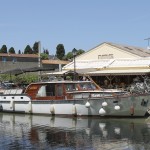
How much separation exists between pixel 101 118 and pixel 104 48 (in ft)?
75.4

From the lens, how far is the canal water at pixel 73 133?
56.6 feet

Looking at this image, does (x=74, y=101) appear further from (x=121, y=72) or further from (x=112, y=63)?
(x=112, y=63)

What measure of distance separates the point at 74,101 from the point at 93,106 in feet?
4.26

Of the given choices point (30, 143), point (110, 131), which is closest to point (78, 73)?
point (110, 131)

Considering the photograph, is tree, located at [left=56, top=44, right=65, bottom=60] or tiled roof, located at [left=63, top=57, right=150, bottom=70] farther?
tree, located at [left=56, top=44, right=65, bottom=60]

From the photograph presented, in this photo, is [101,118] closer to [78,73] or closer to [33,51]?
[78,73]

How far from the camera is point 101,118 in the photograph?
25.3m

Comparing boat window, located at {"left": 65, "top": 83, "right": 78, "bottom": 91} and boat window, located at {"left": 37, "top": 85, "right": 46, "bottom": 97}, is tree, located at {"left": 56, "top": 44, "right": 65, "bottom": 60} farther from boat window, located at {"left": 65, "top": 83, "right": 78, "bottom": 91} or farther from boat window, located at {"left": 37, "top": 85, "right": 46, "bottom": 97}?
boat window, located at {"left": 65, "top": 83, "right": 78, "bottom": 91}

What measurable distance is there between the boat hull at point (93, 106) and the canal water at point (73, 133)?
569 millimetres

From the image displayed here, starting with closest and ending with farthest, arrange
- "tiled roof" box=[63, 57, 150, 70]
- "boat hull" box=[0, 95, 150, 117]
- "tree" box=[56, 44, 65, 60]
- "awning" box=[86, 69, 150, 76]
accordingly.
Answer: "boat hull" box=[0, 95, 150, 117], "awning" box=[86, 69, 150, 76], "tiled roof" box=[63, 57, 150, 70], "tree" box=[56, 44, 65, 60]

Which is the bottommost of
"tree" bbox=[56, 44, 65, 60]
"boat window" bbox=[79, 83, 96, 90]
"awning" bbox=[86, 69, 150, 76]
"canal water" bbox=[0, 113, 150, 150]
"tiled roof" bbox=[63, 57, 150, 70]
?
"canal water" bbox=[0, 113, 150, 150]

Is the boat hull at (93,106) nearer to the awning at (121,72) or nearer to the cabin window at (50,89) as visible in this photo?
the cabin window at (50,89)

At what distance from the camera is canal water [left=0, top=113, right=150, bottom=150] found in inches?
680

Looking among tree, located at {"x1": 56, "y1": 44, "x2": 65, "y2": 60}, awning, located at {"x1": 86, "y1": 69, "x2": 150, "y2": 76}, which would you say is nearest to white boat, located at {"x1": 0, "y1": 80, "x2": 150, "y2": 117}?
awning, located at {"x1": 86, "y1": 69, "x2": 150, "y2": 76}
